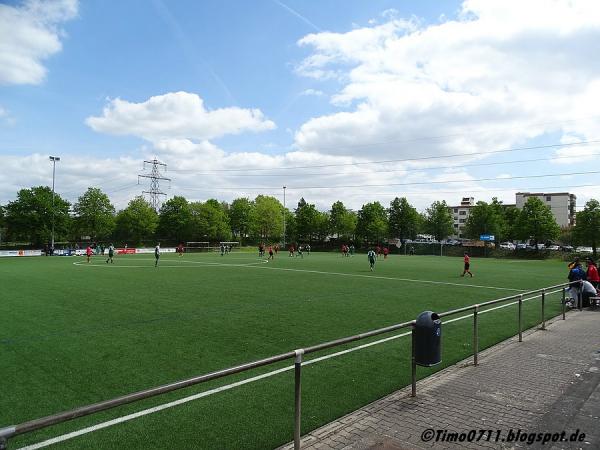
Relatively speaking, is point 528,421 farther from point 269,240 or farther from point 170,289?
point 269,240

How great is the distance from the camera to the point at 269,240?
103438 millimetres

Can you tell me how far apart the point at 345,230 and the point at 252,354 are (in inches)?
3486

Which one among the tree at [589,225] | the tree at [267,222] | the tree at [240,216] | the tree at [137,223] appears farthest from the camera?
the tree at [240,216]

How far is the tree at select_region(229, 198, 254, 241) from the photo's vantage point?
113 m

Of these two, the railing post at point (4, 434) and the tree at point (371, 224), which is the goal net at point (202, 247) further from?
the railing post at point (4, 434)

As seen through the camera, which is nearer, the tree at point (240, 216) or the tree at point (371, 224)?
→ the tree at point (371, 224)

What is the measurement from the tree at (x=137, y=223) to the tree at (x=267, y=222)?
2354cm

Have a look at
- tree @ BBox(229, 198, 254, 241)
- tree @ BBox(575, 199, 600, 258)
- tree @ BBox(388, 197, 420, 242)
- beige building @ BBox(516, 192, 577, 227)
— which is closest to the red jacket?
tree @ BBox(575, 199, 600, 258)

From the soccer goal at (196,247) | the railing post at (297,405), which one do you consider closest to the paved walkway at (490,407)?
the railing post at (297,405)

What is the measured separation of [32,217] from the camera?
247 ft

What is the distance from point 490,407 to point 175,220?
9162 cm

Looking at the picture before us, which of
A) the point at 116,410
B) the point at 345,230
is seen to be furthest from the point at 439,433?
the point at 345,230

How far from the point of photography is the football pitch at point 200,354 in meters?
5.05

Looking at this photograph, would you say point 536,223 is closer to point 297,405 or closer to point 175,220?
point 175,220
